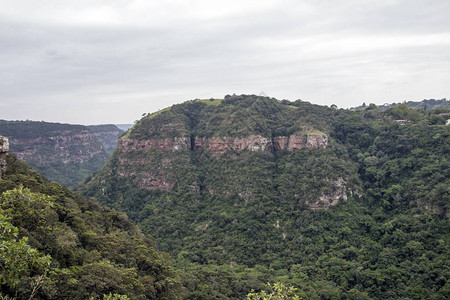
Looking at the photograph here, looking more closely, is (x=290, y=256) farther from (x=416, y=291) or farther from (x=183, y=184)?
(x=183, y=184)

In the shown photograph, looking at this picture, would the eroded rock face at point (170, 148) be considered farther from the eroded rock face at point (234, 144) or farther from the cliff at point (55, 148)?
the cliff at point (55, 148)

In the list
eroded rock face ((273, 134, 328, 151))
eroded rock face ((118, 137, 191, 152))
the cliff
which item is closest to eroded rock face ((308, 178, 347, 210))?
eroded rock face ((273, 134, 328, 151))

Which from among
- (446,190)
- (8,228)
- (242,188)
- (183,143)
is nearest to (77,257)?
(8,228)

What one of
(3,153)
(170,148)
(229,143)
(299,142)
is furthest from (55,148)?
(3,153)

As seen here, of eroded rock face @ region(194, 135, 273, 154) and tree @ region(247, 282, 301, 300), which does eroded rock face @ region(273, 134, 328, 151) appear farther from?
tree @ region(247, 282, 301, 300)

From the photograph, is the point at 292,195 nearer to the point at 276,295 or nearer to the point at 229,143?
the point at 229,143
